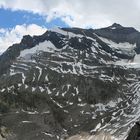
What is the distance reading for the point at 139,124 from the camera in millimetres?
90688

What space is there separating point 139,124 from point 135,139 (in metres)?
3.16

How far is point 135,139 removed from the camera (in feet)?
296
